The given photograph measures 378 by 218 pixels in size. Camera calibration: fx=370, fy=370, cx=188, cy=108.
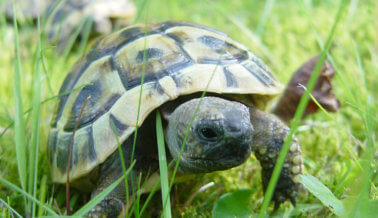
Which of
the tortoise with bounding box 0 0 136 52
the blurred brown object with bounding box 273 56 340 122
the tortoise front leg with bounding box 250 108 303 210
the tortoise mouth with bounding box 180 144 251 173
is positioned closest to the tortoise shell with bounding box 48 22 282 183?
the tortoise front leg with bounding box 250 108 303 210

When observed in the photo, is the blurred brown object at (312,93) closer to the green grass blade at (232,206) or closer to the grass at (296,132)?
the grass at (296,132)

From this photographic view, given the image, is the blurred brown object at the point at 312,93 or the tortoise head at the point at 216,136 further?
the blurred brown object at the point at 312,93

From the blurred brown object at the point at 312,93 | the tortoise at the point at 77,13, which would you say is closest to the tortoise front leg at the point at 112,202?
the blurred brown object at the point at 312,93

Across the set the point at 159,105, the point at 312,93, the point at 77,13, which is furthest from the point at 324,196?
the point at 77,13

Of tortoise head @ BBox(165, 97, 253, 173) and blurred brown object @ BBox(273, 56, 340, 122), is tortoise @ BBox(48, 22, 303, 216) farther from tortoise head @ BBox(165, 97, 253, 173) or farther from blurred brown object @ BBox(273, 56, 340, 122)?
blurred brown object @ BBox(273, 56, 340, 122)

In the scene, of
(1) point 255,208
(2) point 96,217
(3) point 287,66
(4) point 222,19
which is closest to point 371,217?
(1) point 255,208

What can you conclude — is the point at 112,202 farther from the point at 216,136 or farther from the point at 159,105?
the point at 216,136
